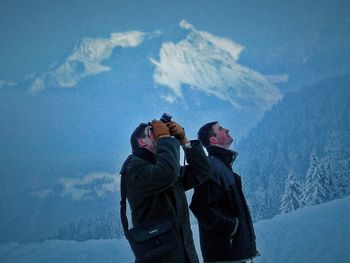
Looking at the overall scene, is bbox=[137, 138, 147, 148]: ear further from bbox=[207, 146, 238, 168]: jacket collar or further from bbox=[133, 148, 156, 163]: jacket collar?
bbox=[207, 146, 238, 168]: jacket collar

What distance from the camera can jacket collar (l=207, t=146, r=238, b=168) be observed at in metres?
2.90

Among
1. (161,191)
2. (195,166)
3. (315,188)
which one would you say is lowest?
(161,191)

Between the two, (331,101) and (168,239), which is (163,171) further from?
(331,101)

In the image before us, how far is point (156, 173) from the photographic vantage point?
1.99 metres

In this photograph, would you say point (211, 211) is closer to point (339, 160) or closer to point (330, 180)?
point (330, 180)

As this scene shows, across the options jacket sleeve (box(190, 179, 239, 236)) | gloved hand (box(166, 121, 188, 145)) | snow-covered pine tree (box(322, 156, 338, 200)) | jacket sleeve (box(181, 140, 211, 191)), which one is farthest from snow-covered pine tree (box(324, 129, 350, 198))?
gloved hand (box(166, 121, 188, 145))

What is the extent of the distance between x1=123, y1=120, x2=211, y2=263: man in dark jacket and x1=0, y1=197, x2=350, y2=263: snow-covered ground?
379 centimetres

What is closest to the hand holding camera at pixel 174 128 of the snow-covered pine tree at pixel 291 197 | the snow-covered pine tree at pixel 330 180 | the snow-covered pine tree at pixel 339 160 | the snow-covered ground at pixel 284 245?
the snow-covered ground at pixel 284 245

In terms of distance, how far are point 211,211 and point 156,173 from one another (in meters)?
0.78

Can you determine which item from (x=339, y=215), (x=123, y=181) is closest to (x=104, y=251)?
(x=339, y=215)

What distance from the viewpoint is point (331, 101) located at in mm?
19406

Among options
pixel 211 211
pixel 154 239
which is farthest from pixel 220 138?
pixel 154 239

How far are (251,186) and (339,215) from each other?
23.3ft

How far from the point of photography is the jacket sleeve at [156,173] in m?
1.99
